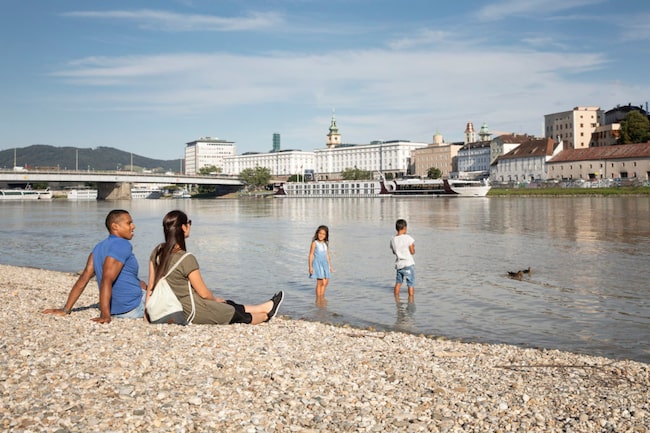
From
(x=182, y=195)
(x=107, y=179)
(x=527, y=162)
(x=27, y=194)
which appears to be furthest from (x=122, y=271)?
(x=27, y=194)

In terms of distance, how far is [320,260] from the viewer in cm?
1438

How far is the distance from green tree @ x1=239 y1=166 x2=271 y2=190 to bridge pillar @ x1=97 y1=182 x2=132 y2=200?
38.4 meters

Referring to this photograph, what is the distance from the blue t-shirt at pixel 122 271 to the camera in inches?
338

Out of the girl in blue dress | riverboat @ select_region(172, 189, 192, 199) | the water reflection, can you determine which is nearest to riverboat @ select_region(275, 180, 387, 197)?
riverboat @ select_region(172, 189, 192, 199)

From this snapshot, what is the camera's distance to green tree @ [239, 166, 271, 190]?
16938 centimetres

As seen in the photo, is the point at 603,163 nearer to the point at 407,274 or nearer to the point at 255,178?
the point at 255,178

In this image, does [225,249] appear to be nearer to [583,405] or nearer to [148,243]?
[148,243]

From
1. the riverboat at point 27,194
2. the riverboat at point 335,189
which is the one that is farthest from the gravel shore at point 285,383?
the riverboat at point 27,194

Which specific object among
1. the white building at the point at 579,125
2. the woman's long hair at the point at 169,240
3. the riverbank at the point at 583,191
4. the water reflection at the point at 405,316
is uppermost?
the white building at the point at 579,125

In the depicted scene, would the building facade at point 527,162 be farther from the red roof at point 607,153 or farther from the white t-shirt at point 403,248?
the white t-shirt at point 403,248

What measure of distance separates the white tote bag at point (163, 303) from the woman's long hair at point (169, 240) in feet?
0.64

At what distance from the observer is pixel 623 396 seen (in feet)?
21.4

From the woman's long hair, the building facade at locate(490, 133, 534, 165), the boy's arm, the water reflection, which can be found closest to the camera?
the woman's long hair

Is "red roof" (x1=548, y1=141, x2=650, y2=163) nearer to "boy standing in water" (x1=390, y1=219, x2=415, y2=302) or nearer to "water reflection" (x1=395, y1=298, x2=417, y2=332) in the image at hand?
"boy standing in water" (x1=390, y1=219, x2=415, y2=302)
